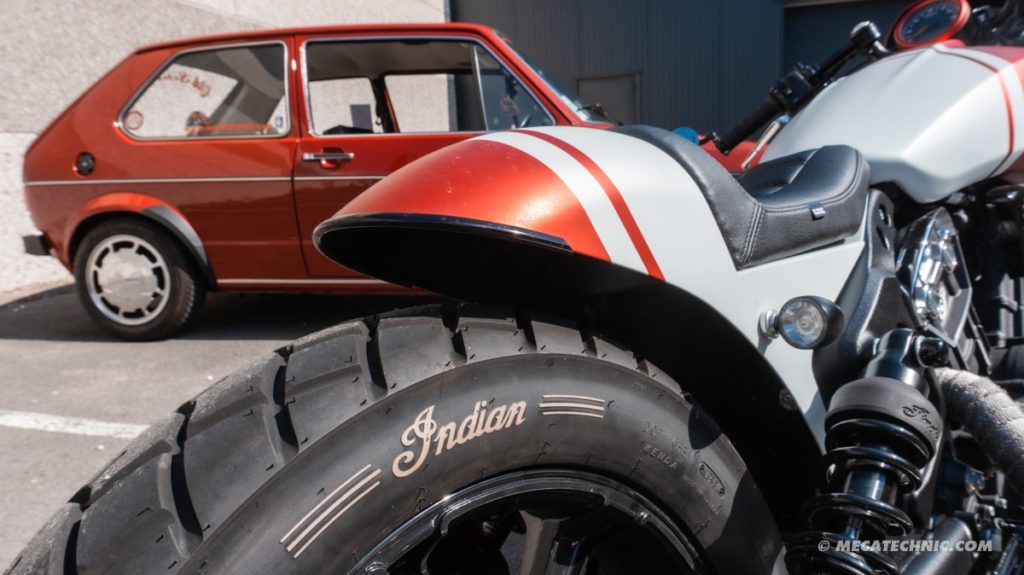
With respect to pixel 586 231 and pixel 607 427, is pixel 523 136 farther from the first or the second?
pixel 607 427

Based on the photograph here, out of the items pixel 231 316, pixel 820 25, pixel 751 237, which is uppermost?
pixel 820 25

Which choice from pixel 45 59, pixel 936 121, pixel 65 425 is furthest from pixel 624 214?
pixel 45 59

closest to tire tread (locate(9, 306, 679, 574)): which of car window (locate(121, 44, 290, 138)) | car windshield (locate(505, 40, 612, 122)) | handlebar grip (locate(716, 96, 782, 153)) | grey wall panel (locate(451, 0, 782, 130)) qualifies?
handlebar grip (locate(716, 96, 782, 153))

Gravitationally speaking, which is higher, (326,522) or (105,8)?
(105,8)

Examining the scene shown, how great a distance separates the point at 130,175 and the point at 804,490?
164 inches

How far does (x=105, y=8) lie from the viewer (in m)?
6.13

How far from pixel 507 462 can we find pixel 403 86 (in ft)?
15.4

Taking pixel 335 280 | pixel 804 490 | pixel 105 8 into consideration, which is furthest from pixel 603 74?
pixel 804 490

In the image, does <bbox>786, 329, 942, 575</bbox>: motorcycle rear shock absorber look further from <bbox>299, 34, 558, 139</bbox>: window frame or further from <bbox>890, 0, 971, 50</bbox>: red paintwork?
<bbox>299, 34, 558, 139</bbox>: window frame

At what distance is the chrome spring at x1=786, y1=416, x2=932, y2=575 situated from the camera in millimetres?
1007

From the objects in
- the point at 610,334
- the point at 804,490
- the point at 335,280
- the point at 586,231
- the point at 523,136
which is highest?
the point at 523,136

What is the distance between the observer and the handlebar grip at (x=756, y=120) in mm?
2346

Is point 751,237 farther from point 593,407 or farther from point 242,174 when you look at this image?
point 242,174

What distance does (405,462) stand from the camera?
0.83 meters
